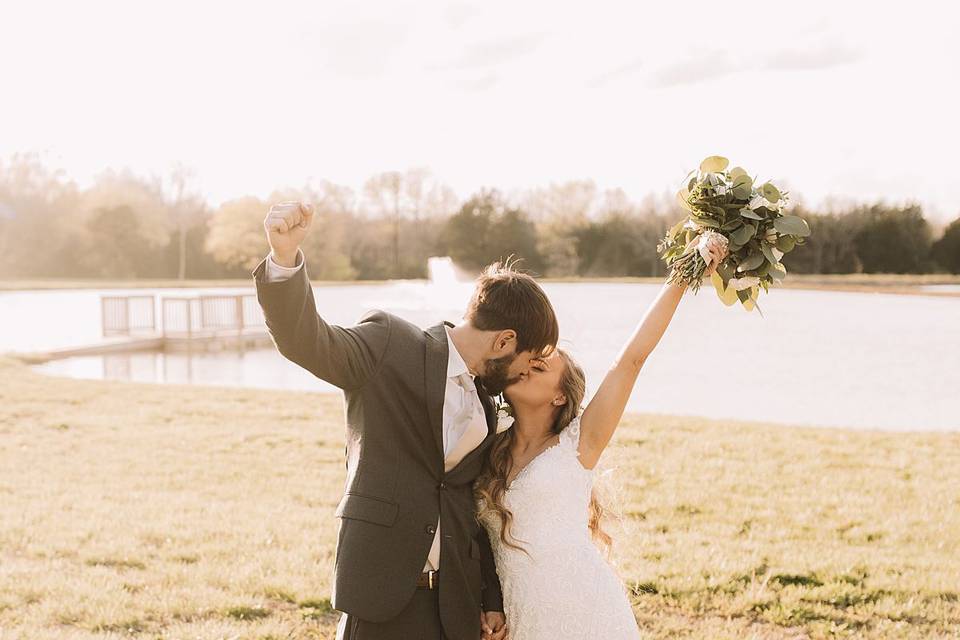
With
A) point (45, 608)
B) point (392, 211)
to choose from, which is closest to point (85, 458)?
point (45, 608)

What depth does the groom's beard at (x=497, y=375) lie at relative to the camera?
2609mm

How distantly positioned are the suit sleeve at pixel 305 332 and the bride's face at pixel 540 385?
0.70 metres

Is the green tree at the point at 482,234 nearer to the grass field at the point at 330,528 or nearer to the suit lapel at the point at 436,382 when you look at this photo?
the grass field at the point at 330,528

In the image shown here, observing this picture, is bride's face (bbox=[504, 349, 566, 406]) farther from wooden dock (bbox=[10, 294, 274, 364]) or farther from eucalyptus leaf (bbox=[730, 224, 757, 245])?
wooden dock (bbox=[10, 294, 274, 364])

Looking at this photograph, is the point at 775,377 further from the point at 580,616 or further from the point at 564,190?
the point at 564,190

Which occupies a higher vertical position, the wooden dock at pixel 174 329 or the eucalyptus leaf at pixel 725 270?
the eucalyptus leaf at pixel 725 270

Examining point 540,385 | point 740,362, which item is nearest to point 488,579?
point 540,385

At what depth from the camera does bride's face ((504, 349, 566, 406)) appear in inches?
115

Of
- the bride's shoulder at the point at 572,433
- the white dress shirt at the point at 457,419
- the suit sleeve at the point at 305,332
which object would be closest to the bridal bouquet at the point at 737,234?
the bride's shoulder at the point at 572,433

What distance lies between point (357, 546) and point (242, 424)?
8.73 metres

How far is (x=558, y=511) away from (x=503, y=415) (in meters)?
0.36

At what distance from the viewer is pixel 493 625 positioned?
2.84m

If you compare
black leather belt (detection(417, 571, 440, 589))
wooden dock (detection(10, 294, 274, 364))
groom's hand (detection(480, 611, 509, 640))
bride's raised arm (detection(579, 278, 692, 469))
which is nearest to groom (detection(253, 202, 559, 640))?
black leather belt (detection(417, 571, 440, 589))

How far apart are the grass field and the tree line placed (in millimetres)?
47386
